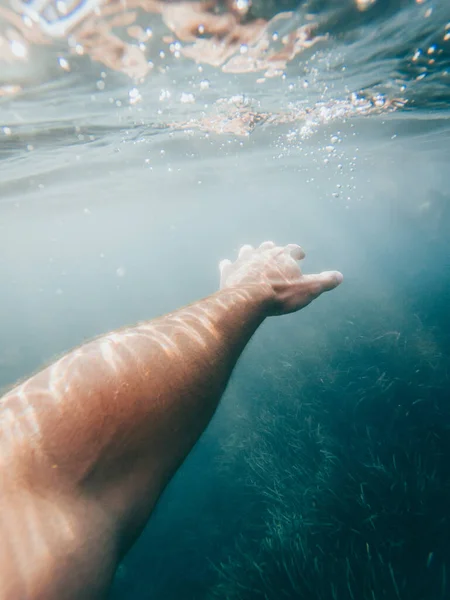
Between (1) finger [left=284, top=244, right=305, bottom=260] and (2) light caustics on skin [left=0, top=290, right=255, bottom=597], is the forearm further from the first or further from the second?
(1) finger [left=284, top=244, right=305, bottom=260]

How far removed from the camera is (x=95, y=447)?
1.51 meters

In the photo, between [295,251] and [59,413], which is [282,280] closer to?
[295,251]

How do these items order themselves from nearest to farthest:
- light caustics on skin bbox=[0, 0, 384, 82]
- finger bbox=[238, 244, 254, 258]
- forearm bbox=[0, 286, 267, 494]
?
1. forearm bbox=[0, 286, 267, 494]
2. finger bbox=[238, 244, 254, 258]
3. light caustics on skin bbox=[0, 0, 384, 82]

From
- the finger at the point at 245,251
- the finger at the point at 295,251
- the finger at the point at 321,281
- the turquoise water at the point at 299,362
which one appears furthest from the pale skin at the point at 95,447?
the turquoise water at the point at 299,362

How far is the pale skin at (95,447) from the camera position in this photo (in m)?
1.31

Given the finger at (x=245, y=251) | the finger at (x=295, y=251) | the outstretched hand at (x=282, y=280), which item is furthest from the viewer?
the finger at (x=245, y=251)

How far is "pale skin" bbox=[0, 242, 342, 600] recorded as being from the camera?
4.28 feet

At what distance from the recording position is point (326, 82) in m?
11.8

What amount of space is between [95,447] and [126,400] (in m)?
0.24

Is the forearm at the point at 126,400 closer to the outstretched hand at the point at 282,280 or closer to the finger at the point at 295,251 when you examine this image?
the outstretched hand at the point at 282,280

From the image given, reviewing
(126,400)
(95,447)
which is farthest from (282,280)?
(95,447)

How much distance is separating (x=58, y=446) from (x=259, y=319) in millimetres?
1712

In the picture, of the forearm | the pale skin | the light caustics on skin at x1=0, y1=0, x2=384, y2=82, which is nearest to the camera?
the pale skin

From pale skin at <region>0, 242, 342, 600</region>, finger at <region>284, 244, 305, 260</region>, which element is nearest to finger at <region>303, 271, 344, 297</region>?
finger at <region>284, 244, 305, 260</region>
